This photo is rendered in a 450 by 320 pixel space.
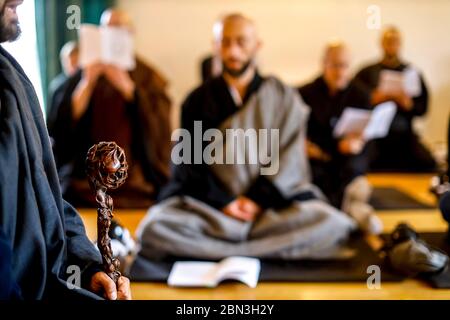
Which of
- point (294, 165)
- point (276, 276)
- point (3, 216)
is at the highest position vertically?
point (3, 216)

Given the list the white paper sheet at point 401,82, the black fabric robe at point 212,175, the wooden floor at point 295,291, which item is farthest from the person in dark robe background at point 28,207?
the white paper sheet at point 401,82

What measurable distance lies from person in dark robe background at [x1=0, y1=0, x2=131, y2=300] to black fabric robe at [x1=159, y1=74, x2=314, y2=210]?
1.55 m

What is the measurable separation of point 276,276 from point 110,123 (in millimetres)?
1707

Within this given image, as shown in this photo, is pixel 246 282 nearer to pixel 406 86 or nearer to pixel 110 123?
pixel 110 123

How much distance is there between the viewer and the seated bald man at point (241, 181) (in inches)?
109

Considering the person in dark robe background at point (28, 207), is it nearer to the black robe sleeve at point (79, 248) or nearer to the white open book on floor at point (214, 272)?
the black robe sleeve at point (79, 248)

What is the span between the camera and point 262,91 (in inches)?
117

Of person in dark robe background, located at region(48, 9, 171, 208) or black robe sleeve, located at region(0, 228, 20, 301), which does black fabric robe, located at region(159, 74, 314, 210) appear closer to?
person in dark robe background, located at region(48, 9, 171, 208)

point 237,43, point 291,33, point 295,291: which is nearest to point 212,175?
point 237,43

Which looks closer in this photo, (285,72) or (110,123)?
(110,123)

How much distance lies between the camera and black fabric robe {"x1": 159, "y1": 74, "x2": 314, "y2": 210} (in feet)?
9.46

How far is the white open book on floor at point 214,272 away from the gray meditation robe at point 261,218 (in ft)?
0.30
